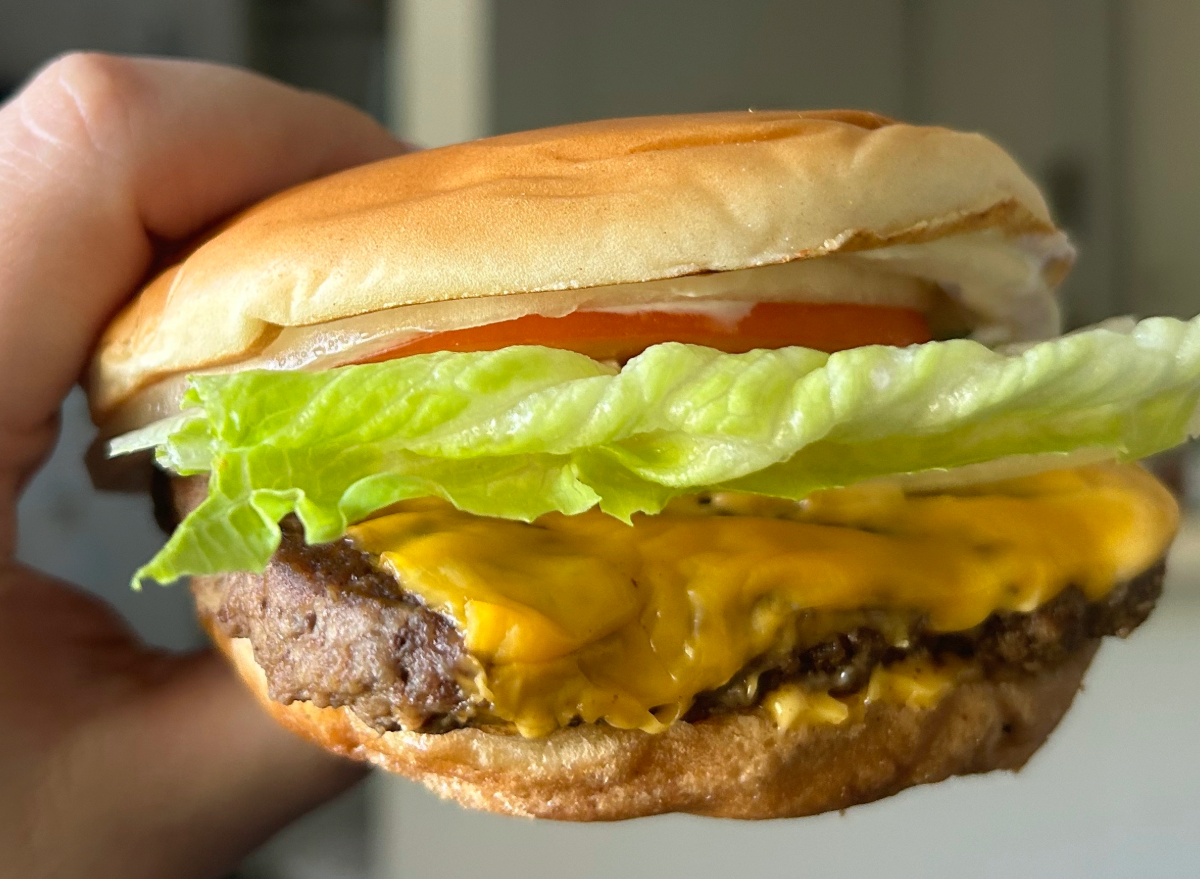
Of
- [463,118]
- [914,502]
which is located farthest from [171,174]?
[463,118]

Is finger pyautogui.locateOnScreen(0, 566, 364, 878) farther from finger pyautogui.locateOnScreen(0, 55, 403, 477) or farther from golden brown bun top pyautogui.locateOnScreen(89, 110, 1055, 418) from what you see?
golden brown bun top pyautogui.locateOnScreen(89, 110, 1055, 418)

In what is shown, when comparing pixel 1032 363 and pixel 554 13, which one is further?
pixel 554 13

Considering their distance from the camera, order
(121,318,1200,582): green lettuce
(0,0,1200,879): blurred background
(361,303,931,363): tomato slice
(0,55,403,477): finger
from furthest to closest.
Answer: (0,0,1200,879): blurred background
(0,55,403,477): finger
(361,303,931,363): tomato slice
(121,318,1200,582): green lettuce

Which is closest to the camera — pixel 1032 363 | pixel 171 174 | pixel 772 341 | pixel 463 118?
pixel 1032 363

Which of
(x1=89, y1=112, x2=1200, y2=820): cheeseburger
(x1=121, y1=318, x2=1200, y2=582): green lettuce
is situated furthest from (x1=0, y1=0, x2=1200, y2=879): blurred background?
(x1=121, y1=318, x2=1200, y2=582): green lettuce

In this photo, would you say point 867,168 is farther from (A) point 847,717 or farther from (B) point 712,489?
(A) point 847,717

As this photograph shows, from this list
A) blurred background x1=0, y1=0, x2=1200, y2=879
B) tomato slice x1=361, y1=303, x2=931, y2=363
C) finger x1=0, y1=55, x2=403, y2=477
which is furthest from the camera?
blurred background x1=0, y1=0, x2=1200, y2=879

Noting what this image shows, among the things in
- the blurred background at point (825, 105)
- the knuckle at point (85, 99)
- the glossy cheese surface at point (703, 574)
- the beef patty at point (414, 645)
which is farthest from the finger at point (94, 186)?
the blurred background at point (825, 105)

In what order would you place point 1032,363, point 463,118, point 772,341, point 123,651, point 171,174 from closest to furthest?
1. point 1032,363
2. point 772,341
3. point 171,174
4. point 123,651
5. point 463,118
